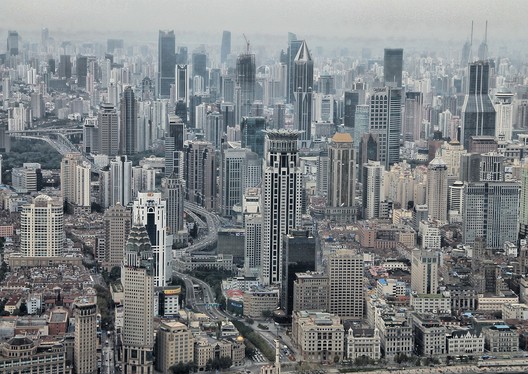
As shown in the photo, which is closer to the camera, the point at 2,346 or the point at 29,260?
the point at 2,346

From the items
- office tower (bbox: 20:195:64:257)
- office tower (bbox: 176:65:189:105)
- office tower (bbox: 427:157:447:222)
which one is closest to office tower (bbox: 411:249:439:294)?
office tower (bbox: 427:157:447:222)

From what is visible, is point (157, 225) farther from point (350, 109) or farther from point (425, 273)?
point (350, 109)

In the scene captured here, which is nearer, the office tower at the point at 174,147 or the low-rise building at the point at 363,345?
the low-rise building at the point at 363,345

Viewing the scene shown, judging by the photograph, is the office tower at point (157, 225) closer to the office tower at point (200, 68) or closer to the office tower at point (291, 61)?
the office tower at point (291, 61)

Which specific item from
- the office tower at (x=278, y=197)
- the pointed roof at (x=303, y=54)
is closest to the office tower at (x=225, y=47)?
the pointed roof at (x=303, y=54)

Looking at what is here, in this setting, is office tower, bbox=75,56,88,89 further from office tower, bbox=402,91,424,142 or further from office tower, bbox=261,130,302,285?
office tower, bbox=261,130,302,285

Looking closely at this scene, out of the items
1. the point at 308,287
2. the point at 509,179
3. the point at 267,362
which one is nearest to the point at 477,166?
the point at 509,179

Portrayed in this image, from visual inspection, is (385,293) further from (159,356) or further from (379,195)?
(379,195)
